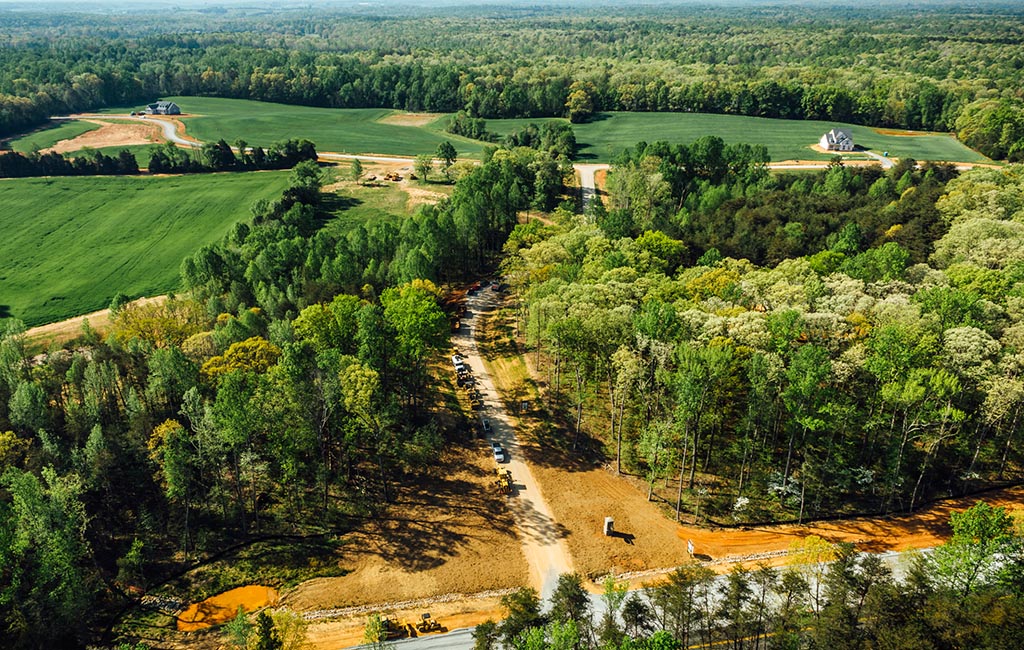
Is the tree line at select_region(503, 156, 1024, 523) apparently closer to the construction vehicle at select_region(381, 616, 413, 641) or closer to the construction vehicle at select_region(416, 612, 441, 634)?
the construction vehicle at select_region(416, 612, 441, 634)

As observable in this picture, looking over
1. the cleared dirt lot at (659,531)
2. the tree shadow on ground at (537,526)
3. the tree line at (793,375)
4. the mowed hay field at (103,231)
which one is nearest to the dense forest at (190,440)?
the tree shadow on ground at (537,526)

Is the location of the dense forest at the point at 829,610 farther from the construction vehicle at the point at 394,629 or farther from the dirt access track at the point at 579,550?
the construction vehicle at the point at 394,629

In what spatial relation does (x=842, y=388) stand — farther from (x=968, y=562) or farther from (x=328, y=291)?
(x=328, y=291)

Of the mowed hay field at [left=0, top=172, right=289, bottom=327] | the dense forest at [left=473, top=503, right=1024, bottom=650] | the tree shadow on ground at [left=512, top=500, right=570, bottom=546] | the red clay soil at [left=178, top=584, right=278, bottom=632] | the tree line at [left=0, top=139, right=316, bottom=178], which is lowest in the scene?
the red clay soil at [left=178, top=584, right=278, bottom=632]

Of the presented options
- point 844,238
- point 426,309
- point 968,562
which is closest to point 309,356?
point 426,309

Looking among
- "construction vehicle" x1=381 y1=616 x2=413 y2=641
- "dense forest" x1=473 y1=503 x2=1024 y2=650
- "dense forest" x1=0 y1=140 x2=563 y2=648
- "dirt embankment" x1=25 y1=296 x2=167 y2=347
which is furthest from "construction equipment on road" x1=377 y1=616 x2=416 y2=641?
"dirt embankment" x1=25 y1=296 x2=167 y2=347

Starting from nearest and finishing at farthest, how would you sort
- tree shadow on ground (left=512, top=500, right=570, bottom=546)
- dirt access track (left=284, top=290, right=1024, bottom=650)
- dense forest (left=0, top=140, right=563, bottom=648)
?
dense forest (left=0, top=140, right=563, bottom=648) < dirt access track (left=284, top=290, right=1024, bottom=650) < tree shadow on ground (left=512, top=500, right=570, bottom=546)

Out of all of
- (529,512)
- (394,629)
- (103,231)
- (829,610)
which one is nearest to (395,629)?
(394,629)

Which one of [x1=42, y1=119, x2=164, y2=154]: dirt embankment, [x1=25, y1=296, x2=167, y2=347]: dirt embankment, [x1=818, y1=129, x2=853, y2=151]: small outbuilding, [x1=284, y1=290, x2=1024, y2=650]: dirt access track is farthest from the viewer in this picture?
[x1=42, y1=119, x2=164, y2=154]: dirt embankment
